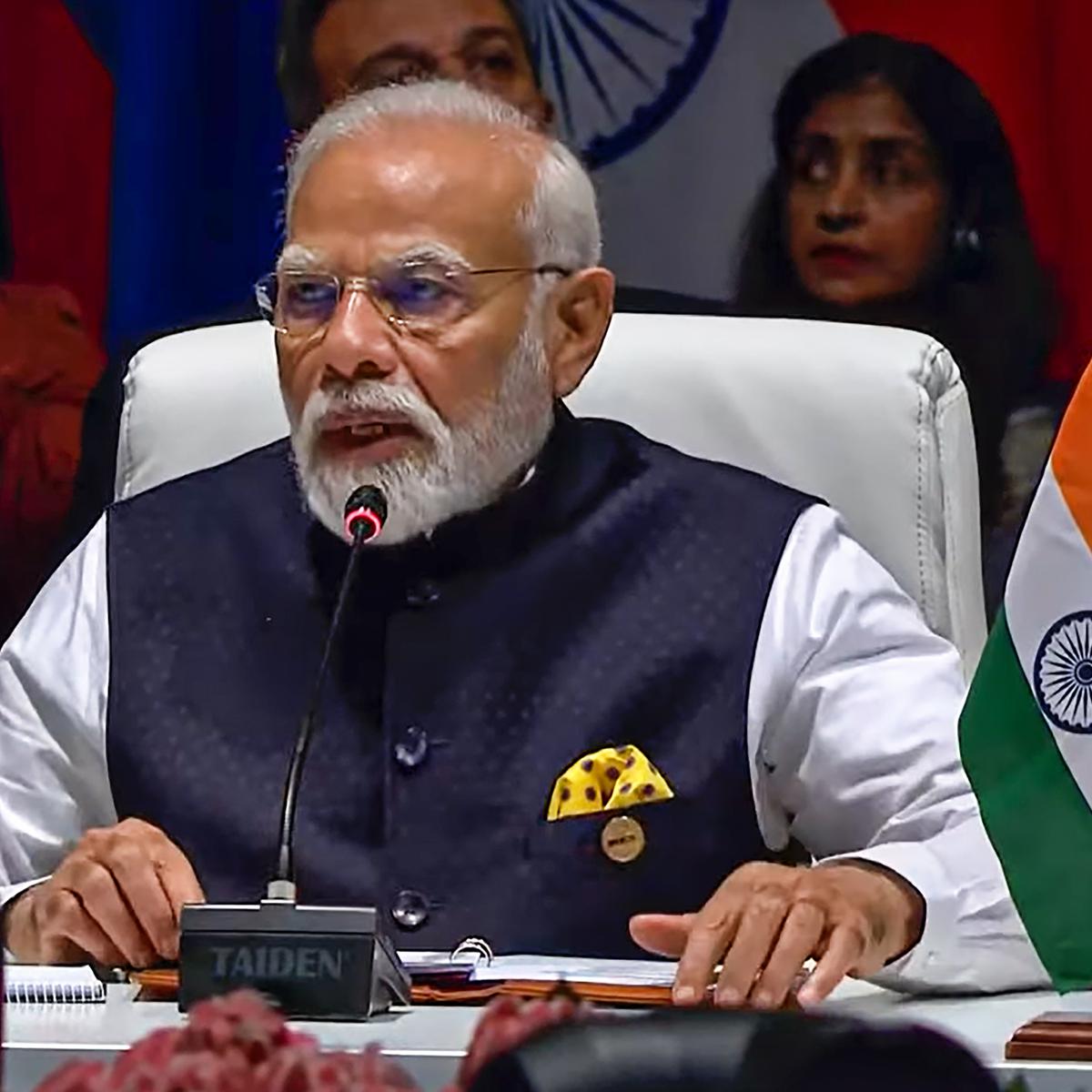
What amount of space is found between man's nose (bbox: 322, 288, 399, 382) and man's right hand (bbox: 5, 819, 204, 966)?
484 mm

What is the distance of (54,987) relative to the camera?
1.23 meters

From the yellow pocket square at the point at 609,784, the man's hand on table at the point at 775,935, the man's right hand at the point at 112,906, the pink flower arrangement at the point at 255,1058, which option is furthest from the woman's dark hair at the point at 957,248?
the pink flower arrangement at the point at 255,1058

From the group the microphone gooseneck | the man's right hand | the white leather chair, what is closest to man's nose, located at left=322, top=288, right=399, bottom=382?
the microphone gooseneck

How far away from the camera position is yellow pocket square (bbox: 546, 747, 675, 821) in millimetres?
1842

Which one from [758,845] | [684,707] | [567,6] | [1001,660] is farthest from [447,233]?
[567,6]

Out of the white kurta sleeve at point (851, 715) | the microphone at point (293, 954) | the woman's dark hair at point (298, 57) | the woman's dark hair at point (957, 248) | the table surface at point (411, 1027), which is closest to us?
the table surface at point (411, 1027)

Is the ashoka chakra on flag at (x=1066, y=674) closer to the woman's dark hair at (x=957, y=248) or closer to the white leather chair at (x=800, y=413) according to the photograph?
the white leather chair at (x=800, y=413)

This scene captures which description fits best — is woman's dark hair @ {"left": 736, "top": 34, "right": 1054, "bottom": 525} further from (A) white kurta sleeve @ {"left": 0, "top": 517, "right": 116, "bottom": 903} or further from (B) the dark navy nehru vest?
(A) white kurta sleeve @ {"left": 0, "top": 517, "right": 116, "bottom": 903}

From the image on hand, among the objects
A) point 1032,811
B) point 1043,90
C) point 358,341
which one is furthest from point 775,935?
point 1043,90

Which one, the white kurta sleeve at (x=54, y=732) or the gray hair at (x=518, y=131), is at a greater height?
the gray hair at (x=518, y=131)

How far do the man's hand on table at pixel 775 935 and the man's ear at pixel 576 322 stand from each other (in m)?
0.66

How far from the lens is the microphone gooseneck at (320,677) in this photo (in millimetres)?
1270

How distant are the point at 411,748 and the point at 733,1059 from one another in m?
1.43

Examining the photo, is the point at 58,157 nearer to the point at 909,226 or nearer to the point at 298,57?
the point at 298,57
